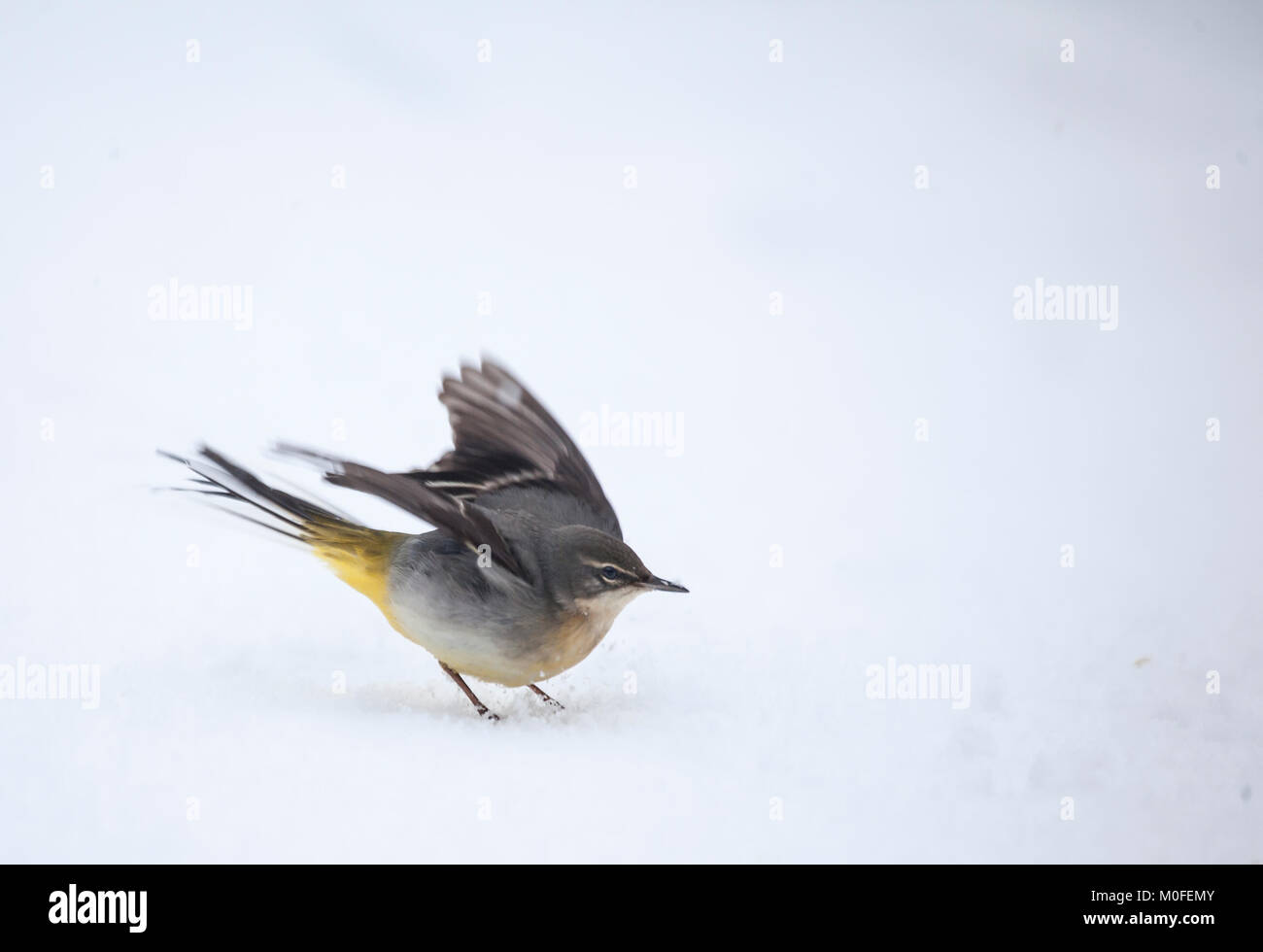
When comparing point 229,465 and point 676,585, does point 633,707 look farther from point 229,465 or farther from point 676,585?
point 229,465

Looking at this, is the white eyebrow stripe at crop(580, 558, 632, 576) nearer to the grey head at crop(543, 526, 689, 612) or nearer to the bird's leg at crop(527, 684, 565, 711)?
the grey head at crop(543, 526, 689, 612)

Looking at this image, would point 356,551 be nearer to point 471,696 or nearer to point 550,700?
point 471,696

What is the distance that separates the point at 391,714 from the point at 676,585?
32.7 inches

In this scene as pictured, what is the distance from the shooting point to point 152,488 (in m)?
3.44

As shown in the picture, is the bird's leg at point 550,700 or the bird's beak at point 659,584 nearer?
the bird's beak at point 659,584

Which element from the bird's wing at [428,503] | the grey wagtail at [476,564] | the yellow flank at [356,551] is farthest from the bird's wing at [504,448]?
the bird's wing at [428,503]

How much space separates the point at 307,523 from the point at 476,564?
536 millimetres

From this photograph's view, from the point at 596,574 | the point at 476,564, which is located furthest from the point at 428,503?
the point at 596,574

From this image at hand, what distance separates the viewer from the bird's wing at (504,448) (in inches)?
134

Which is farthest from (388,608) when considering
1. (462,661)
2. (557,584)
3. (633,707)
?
(633,707)

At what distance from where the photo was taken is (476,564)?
2.95 metres

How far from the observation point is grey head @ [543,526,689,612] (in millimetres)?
2914

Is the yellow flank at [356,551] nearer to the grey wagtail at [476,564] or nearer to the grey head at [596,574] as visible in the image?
the grey wagtail at [476,564]

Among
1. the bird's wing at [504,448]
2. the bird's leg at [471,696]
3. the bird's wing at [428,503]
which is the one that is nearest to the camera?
the bird's wing at [428,503]
